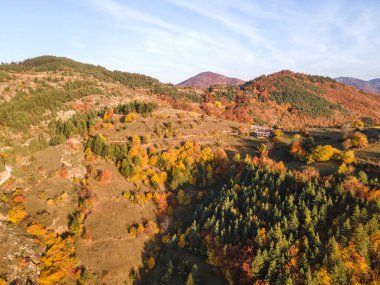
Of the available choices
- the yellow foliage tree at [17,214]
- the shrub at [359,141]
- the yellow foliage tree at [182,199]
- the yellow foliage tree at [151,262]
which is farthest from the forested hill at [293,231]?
the yellow foliage tree at [17,214]

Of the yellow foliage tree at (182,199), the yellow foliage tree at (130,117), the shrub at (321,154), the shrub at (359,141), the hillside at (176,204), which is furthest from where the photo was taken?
the yellow foliage tree at (130,117)

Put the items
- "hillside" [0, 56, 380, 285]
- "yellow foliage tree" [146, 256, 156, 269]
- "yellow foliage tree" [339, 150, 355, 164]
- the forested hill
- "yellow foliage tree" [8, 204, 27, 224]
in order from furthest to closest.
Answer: "yellow foliage tree" [339, 150, 355, 164]
"yellow foliage tree" [146, 256, 156, 269]
"yellow foliage tree" [8, 204, 27, 224]
"hillside" [0, 56, 380, 285]
the forested hill

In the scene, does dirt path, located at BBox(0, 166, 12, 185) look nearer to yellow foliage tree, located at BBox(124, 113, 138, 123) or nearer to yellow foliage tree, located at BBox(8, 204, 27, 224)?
yellow foliage tree, located at BBox(8, 204, 27, 224)

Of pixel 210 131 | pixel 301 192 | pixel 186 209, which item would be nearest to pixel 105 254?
pixel 186 209

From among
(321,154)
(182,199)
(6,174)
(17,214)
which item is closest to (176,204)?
(182,199)

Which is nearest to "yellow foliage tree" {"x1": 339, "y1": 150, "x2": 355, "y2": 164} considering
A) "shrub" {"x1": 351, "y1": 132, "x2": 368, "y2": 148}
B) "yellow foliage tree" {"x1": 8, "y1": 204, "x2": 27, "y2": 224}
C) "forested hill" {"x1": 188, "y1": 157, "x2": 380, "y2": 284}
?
"shrub" {"x1": 351, "y1": 132, "x2": 368, "y2": 148}

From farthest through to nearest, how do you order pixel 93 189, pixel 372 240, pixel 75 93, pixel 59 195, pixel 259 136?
pixel 75 93
pixel 259 136
pixel 93 189
pixel 59 195
pixel 372 240

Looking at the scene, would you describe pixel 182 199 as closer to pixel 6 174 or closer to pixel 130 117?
pixel 6 174

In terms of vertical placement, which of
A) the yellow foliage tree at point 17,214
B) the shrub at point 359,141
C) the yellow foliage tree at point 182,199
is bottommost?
the yellow foliage tree at point 17,214

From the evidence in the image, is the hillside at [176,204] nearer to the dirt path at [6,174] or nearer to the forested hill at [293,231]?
the forested hill at [293,231]

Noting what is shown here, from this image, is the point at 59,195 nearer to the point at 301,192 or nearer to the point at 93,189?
the point at 93,189

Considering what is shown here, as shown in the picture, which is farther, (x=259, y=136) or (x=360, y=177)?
(x=259, y=136)
